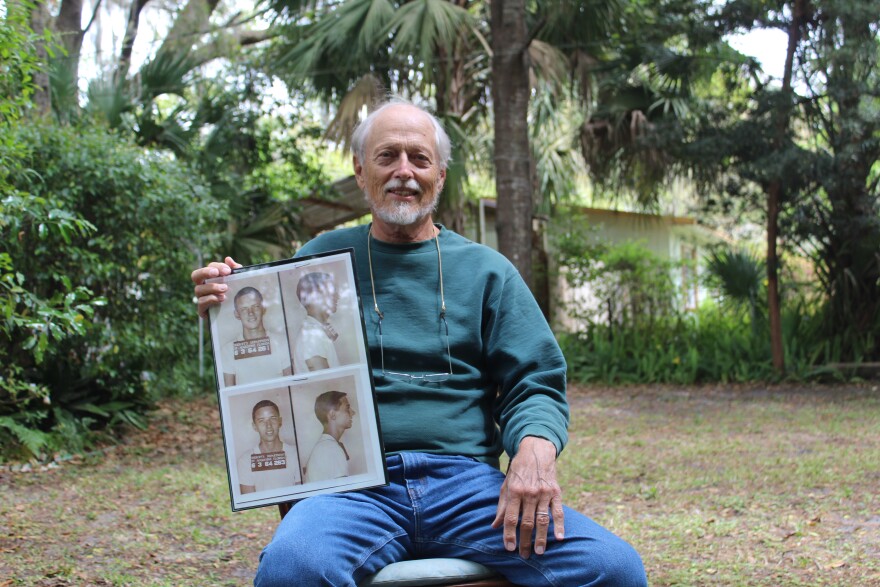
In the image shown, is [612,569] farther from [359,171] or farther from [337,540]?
[359,171]

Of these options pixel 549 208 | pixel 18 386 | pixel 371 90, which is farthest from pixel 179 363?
pixel 549 208

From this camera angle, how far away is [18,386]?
625 centimetres

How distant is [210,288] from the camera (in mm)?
2434

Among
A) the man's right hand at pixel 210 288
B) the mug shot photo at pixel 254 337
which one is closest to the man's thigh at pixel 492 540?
the mug shot photo at pixel 254 337

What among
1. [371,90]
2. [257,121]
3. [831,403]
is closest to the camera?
[831,403]

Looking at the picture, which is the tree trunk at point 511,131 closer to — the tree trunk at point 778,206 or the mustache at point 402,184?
the tree trunk at point 778,206

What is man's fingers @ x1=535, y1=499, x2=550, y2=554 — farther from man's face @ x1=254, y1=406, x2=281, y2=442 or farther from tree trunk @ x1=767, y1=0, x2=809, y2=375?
tree trunk @ x1=767, y1=0, x2=809, y2=375

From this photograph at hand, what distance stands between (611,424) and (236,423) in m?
7.05

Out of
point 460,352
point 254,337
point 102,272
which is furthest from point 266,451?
point 102,272

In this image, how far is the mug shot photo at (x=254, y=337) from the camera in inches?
94.3

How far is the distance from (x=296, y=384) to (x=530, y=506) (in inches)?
26.6

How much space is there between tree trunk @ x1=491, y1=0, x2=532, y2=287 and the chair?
7.22 metres

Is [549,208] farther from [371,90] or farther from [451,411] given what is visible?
[451,411]

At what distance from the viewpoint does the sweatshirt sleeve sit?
8.06ft
